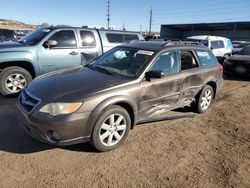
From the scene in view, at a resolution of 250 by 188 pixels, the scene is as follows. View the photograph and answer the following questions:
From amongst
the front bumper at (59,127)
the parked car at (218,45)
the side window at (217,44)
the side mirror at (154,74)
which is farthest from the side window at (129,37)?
the side window at (217,44)

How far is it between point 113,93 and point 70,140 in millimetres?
914

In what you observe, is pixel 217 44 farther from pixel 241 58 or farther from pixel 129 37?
pixel 129 37

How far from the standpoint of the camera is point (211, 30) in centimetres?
4500

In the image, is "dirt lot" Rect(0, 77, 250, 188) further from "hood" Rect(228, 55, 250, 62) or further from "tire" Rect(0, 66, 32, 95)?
"hood" Rect(228, 55, 250, 62)

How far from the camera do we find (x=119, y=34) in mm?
8359

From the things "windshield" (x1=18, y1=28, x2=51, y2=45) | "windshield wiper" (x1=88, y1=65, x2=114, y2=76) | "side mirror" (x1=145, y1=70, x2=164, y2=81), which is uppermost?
"windshield" (x1=18, y1=28, x2=51, y2=45)

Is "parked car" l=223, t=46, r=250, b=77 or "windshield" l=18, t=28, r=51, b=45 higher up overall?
"windshield" l=18, t=28, r=51, b=45

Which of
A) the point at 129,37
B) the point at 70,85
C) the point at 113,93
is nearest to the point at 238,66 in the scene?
the point at 129,37

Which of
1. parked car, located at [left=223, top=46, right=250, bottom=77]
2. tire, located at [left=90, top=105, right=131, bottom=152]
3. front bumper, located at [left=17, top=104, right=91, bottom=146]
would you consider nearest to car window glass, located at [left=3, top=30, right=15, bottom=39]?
parked car, located at [left=223, top=46, right=250, bottom=77]

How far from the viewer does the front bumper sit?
3.31m

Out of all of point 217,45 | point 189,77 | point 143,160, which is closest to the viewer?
point 143,160

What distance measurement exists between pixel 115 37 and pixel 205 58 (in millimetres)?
3438

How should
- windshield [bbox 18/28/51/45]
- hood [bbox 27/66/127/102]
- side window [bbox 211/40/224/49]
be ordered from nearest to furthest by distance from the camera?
hood [bbox 27/66/127/102], windshield [bbox 18/28/51/45], side window [bbox 211/40/224/49]

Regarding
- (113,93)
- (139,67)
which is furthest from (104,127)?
(139,67)
